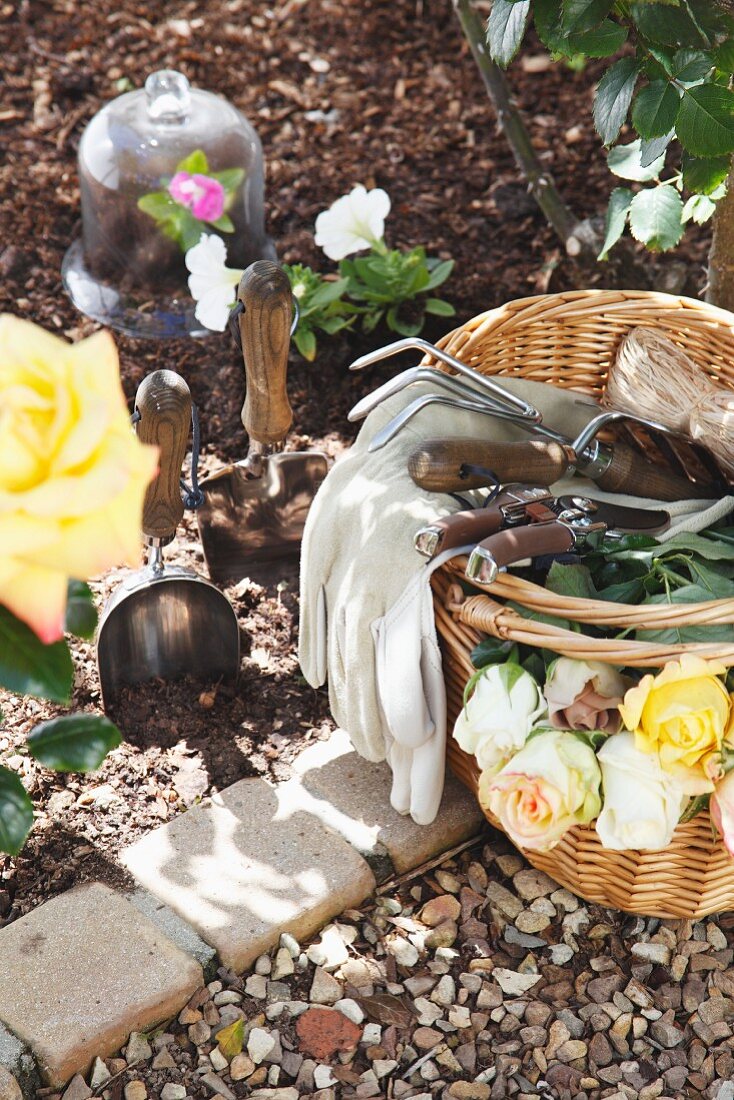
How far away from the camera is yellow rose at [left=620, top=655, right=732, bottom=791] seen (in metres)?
1.27

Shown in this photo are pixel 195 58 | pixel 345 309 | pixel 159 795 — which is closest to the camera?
pixel 159 795

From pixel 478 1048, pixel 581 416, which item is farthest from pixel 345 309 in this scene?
pixel 478 1048

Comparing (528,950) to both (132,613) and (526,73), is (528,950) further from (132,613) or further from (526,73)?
(526,73)

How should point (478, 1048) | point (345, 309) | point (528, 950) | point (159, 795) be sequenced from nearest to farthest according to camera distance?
1. point (478, 1048)
2. point (528, 950)
3. point (159, 795)
4. point (345, 309)

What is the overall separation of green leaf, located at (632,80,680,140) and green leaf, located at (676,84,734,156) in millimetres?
15

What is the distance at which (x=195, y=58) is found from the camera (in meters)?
3.46

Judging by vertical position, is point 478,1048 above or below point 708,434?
below

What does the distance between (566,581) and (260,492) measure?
825 mm

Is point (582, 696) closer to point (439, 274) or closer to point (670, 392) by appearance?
point (670, 392)

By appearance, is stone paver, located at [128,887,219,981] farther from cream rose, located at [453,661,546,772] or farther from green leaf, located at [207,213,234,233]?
green leaf, located at [207,213,234,233]

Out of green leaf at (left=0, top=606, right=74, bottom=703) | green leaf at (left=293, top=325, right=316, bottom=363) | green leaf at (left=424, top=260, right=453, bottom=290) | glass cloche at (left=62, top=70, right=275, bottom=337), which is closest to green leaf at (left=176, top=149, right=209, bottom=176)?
glass cloche at (left=62, top=70, right=275, bottom=337)

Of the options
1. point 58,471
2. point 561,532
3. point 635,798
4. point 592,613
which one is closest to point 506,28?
point 561,532

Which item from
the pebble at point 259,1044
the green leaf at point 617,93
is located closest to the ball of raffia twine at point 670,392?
the green leaf at point 617,93

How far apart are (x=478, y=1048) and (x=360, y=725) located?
17.8 inches
